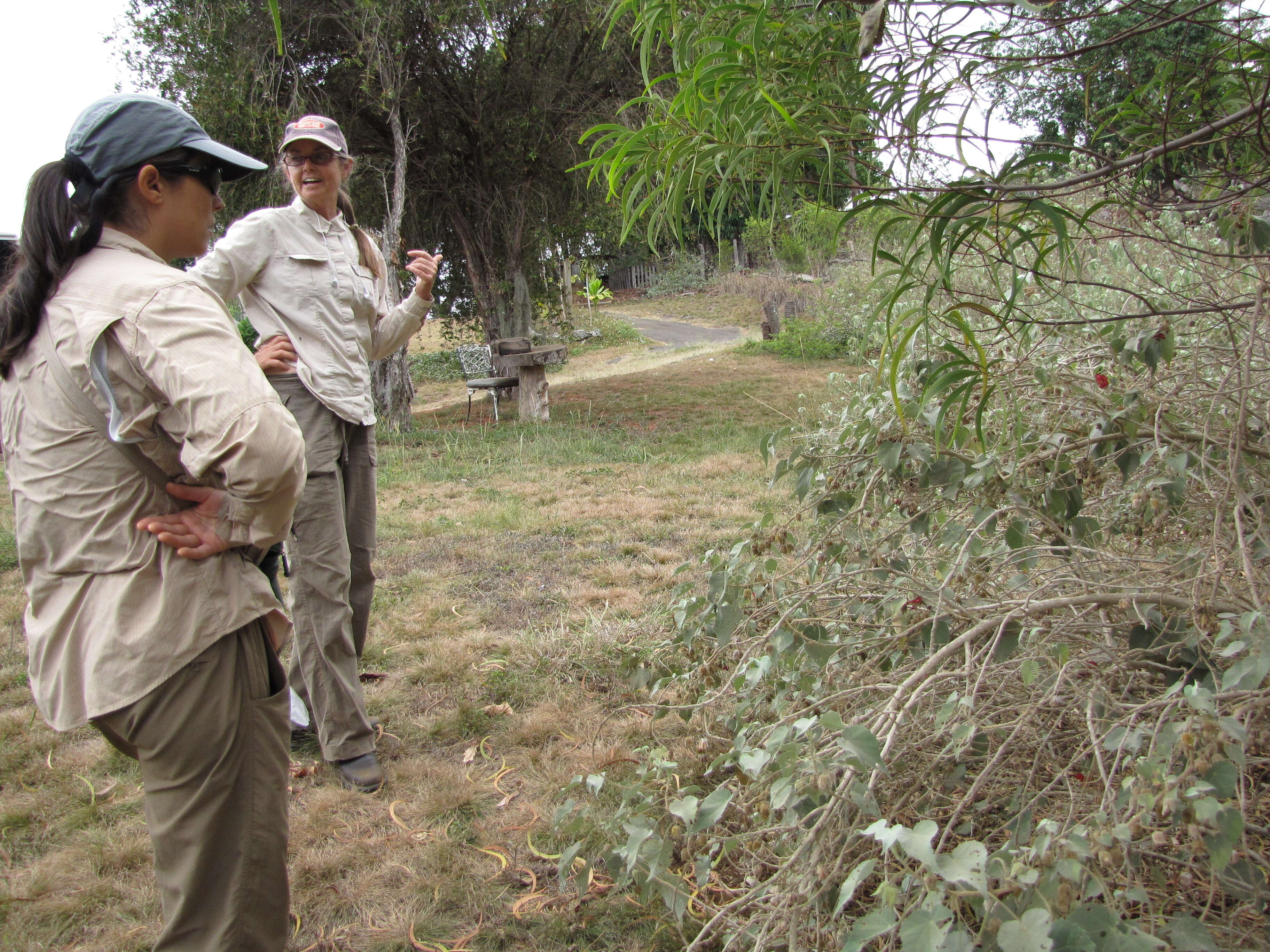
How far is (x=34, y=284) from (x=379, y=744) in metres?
2.06

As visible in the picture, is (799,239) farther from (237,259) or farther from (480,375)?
(480,375)

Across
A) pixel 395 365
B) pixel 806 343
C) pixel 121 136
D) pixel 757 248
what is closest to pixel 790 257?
pixel 757 248

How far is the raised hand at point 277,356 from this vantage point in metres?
2.60

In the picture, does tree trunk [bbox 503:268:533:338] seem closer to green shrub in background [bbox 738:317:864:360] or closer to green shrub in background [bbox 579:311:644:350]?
green shrub in background [bbox 738:317:864:360]

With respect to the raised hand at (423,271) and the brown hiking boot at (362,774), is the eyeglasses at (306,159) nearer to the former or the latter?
the raised hand at (423,271)

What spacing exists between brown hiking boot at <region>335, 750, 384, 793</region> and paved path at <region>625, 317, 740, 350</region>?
18026 millimetres

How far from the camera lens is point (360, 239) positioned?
3.17 metres

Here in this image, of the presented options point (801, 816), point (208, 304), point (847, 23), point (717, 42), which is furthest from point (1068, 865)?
point (208, 304)

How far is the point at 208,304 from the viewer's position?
152cm

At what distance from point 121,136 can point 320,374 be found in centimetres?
135

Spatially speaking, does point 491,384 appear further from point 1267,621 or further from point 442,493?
point 1267,621

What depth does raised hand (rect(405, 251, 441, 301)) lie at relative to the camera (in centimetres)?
309

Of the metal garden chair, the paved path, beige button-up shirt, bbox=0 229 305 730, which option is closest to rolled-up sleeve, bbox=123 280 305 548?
beige button-up shirt, bbox=0 229 305 730

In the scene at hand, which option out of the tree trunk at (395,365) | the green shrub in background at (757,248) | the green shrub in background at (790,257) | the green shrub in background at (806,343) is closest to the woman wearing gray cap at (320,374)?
the tree trunk at (395,365)
